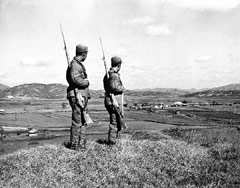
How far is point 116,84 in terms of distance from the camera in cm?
973

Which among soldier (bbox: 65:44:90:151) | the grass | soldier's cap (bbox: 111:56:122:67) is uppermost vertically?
soldier's cap (bbox: 111:56:122:67)

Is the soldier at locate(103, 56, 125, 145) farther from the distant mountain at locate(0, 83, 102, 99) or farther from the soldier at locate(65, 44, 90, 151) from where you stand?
the distant mountain at locate(0, 83, 102, 99)

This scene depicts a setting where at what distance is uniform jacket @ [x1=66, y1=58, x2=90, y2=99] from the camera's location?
8594 millimetres

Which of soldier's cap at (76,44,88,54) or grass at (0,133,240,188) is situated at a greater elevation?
soldier's cap at (76,44,88,54)

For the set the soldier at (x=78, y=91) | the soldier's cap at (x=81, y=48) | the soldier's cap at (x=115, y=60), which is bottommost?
the soldier at (x=78, y=91)

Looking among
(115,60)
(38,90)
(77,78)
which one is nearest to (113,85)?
(115,60)

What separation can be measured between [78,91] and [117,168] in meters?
2.54

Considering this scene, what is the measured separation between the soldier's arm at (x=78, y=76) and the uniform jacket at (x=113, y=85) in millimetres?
1085

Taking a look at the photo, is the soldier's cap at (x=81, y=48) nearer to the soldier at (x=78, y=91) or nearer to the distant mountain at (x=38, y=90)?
the soldier at (x=78, y=91)

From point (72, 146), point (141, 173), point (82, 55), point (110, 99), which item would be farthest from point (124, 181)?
point (82, 55)

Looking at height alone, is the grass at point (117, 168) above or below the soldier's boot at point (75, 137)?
below

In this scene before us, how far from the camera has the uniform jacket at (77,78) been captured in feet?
28.2

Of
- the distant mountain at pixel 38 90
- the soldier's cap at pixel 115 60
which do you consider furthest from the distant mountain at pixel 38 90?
the soldier's cap at pixel 115 60

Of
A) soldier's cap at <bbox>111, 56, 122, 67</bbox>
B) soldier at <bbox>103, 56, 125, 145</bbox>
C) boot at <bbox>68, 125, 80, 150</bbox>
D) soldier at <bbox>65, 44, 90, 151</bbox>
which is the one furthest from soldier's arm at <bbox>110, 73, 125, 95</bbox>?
boot at <bbox>68, 125, 80, 150</bbox>
